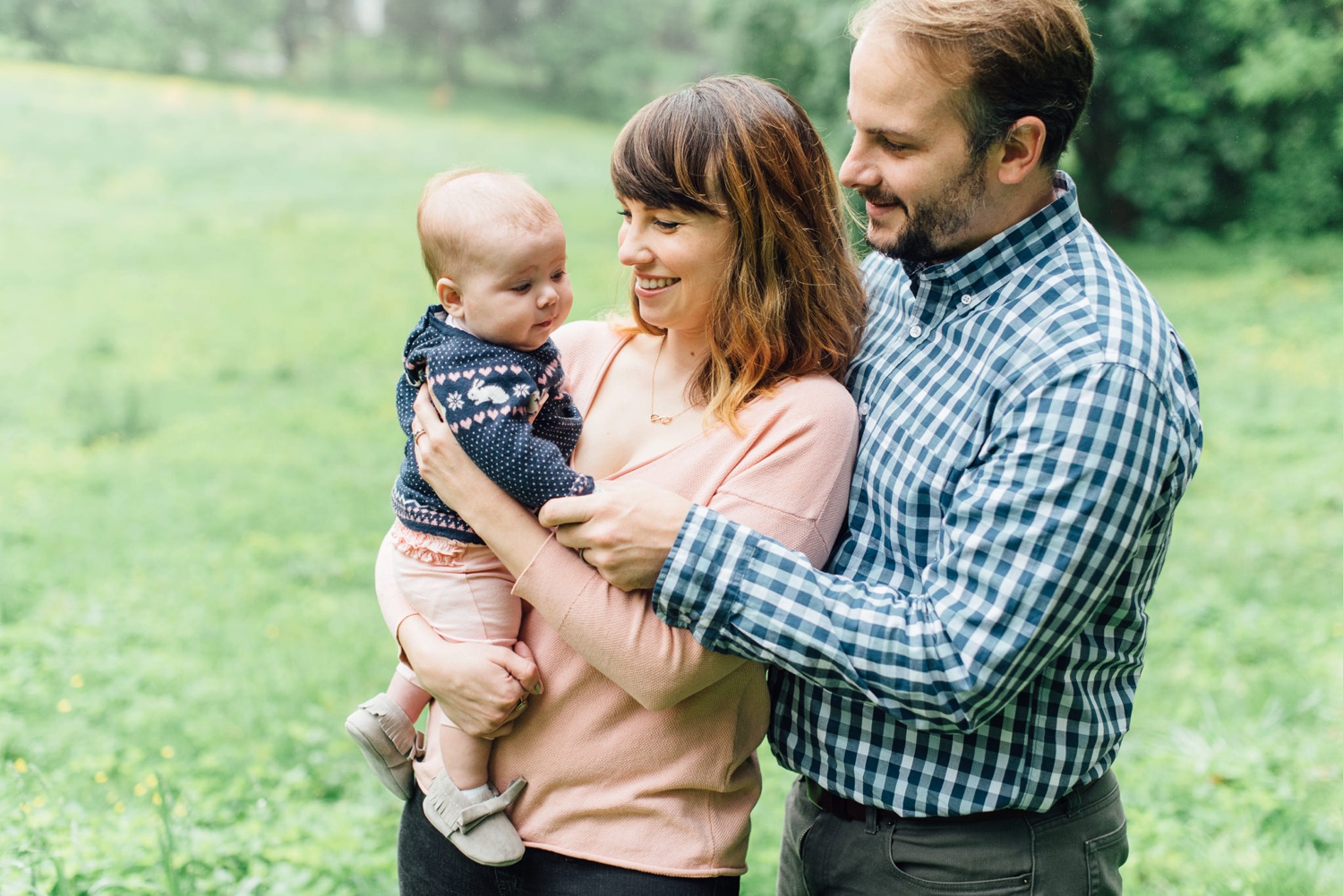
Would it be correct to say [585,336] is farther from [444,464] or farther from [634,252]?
[444,464]

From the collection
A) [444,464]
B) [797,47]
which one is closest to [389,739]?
[444,464]

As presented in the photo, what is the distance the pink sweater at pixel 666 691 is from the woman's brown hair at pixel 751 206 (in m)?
0.07

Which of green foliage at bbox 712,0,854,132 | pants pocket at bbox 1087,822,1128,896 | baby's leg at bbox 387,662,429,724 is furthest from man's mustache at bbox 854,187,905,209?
green foliage at bbox 712,0,854,132

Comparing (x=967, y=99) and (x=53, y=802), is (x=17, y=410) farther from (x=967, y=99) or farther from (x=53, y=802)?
(x=967, y=99)

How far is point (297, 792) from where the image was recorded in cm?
360

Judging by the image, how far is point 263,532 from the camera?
5.87 m

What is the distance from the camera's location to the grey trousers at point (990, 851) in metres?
1.66

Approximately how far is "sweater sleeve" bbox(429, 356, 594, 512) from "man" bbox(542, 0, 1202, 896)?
0.30 ft

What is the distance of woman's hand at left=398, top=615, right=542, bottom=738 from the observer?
1.73 meters

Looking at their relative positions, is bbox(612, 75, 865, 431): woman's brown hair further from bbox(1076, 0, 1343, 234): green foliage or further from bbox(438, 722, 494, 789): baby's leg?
bbox(1076, 0, 1343, 234): green foliage

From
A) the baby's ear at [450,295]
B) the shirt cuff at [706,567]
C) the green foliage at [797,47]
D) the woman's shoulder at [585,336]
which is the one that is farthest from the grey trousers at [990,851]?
the green foliage at [797,47]

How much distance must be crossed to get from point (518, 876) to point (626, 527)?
652 millimetres

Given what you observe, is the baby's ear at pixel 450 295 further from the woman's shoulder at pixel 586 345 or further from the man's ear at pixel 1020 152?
the man's ear at pixel 1020 152

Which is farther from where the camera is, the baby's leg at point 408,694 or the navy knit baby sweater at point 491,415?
the baby's leg at point 408,694
